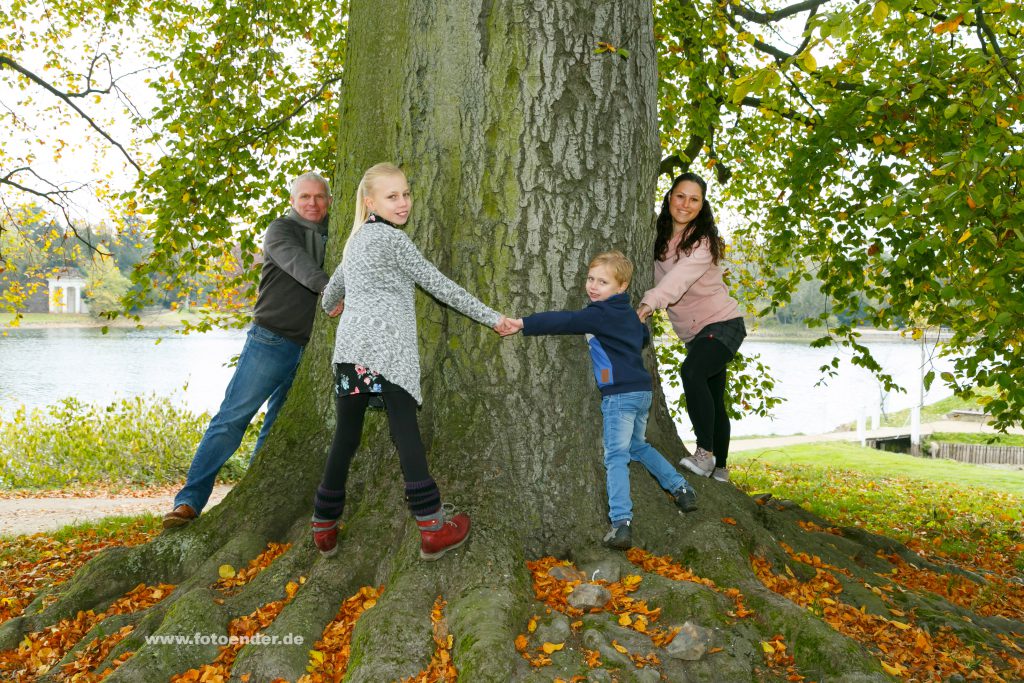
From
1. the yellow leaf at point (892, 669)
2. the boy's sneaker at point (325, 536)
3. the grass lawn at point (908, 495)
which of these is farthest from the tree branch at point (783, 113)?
the boy's sneaker at point (325, 536)

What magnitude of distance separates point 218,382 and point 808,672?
3263 centimetres

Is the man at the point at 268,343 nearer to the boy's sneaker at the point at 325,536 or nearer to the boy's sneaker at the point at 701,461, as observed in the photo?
the boy's sneaker at the point at 325,536

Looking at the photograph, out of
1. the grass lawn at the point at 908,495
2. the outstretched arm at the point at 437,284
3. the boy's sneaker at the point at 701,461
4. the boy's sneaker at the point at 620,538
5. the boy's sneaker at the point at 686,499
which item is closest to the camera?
the outstretched arm at the point at 437,284

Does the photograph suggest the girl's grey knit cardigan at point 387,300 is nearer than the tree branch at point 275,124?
Yes

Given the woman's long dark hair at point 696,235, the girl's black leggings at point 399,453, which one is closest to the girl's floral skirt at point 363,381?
the girl's black leggings at point 399,453

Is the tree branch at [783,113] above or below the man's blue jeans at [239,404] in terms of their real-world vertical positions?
above

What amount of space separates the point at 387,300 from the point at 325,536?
3.59 ft

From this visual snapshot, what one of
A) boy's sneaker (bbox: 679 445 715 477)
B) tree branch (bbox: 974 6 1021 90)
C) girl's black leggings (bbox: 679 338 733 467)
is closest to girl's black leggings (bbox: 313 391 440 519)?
boy's sneaker (bbox: 679 445 715 477)

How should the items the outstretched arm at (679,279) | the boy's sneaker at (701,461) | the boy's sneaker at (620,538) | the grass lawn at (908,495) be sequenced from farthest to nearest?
the grass lawn at (908,495) < the boy's sneaker at (701,461) < the outstretched arm at (679,279) < the boy's sneaker at (620,538)

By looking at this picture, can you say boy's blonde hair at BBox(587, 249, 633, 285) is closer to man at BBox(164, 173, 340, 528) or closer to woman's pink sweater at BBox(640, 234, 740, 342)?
woman's pink sweater at BBox(640, 234, 740, 342)

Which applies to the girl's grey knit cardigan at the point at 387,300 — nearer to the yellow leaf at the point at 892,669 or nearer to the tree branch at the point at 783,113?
the yellow leaf at the point at 892,669

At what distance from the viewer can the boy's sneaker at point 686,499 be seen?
372 cm

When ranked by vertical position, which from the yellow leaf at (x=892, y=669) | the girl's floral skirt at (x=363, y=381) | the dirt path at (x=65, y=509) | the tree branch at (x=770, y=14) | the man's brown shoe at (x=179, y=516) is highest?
the tree branch at (x=770, y=14)

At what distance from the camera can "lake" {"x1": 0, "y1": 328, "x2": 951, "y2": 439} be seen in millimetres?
24359
